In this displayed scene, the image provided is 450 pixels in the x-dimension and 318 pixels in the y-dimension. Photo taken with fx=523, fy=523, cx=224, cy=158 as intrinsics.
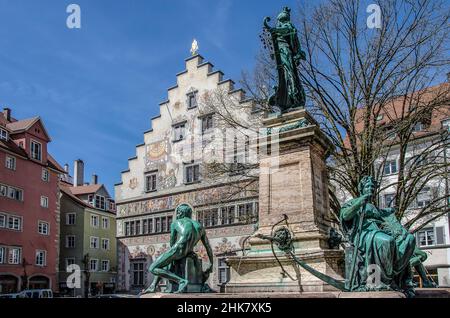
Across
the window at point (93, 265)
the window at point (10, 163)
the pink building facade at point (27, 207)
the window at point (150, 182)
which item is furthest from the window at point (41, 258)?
the window at point (150, 182)

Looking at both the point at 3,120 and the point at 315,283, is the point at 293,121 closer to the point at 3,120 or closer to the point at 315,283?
the point at 315,283

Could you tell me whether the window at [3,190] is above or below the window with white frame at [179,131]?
below

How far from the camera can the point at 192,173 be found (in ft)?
120

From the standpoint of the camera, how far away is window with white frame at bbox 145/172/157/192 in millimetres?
38719

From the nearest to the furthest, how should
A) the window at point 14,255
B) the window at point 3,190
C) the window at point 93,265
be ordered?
the window at point 14,255, the window at point 3,190, the window at point 93,265

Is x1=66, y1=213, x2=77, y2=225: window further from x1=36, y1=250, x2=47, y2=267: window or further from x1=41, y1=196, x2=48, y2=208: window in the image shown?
x1=36, y1=250, x2=47, y2=267: window

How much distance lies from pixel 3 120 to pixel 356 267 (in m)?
39.3

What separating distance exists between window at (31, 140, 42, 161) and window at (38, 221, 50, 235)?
4.93 m

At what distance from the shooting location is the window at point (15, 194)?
3640 cm

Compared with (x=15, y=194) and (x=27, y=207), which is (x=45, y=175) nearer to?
(x=27, y=207)

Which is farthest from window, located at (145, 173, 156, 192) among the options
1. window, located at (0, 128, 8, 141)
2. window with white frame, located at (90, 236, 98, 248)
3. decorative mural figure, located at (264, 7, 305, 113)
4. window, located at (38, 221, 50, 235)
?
decorative mural figure, located at (264, 7, 305, 113)

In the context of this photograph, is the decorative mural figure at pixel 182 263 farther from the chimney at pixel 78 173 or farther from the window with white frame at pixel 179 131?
the chimney at pixel 78 173

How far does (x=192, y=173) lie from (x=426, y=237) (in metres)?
15.8
